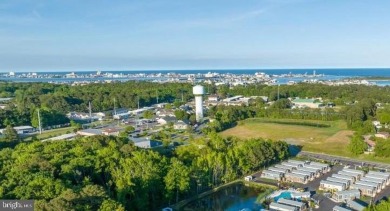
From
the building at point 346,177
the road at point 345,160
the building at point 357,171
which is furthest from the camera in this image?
the road at point 345,160

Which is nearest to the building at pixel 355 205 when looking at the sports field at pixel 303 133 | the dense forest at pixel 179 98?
the sports field at pixel 303 133

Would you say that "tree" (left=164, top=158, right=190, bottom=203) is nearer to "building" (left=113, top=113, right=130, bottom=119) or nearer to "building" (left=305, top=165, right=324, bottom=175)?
"building" (left=305, top=165, right=324, bottom=175)

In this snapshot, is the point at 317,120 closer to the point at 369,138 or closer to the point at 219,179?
the point at 369,138

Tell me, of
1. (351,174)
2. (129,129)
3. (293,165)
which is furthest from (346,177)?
(129,129)

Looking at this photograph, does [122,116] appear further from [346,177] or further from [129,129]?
[346,177]

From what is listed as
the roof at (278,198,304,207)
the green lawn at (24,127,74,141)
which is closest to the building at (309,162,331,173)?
the roof at (278,198,304,207)

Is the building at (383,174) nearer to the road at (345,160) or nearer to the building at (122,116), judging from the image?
the road at (345,160)
